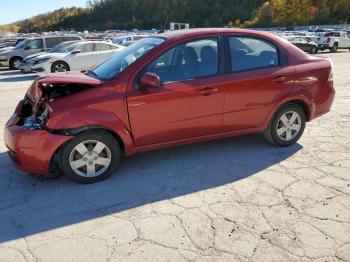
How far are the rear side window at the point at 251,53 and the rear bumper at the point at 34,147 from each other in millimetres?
2342

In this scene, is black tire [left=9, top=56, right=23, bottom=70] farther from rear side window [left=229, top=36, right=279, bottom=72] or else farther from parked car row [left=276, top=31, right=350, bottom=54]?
parked car row [left=276, top=31, right=350, bottom=54]

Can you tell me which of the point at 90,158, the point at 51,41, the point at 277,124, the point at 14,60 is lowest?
the point at 90,158

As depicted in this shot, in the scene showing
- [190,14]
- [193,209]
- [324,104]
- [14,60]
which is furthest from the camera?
[190,14]

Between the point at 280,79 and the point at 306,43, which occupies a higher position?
the point at 306,43

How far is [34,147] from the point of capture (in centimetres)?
414

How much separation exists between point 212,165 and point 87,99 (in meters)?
1.77

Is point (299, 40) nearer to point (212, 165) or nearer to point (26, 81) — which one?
point (26, 81)

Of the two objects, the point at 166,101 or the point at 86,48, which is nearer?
the point at 166,101

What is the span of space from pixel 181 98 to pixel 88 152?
4.13 ft

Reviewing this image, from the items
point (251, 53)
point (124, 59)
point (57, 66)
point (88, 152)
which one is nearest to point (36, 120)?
point (88, 152)

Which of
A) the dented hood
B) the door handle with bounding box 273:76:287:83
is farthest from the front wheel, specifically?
A: the dented hood

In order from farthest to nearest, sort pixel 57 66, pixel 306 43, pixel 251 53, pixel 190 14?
pixel 190 14, pixel 306 43, pixel 57 66, pixel 251 53

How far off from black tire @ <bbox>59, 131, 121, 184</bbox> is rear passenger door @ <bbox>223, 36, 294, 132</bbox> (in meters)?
1.50

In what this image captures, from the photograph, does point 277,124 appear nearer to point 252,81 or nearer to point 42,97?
point 252,81
